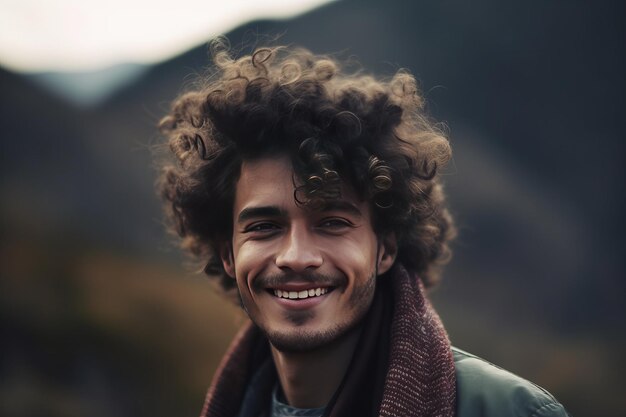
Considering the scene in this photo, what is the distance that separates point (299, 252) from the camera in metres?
2.31

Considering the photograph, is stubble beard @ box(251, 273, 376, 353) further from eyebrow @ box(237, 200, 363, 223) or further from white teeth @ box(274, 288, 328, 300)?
eyebrow @ box(237, 200, 363, 223)

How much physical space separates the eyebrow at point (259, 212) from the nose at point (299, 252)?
0.25ft

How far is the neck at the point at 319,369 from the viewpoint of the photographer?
8.04ft

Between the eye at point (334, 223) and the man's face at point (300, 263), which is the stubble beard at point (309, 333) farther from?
the eye at point (334, 223)

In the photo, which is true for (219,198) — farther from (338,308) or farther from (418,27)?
(418,27)

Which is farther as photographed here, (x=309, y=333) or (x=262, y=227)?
(x=262, y=227)

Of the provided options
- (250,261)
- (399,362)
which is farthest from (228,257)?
(399,362)

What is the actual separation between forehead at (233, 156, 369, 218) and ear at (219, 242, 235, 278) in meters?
0.28

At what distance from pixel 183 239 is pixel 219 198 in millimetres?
635

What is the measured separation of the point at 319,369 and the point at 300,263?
1.37ft

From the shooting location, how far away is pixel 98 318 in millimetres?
7051

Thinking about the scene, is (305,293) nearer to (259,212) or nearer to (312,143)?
(259,212)

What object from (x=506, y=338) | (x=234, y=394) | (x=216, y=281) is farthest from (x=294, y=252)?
(x=506, y=338)

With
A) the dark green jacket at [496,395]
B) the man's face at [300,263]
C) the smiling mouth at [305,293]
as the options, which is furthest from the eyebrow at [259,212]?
the dark green jacket at [496,395]
